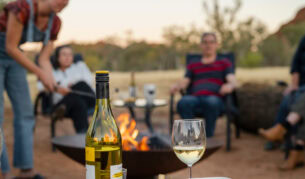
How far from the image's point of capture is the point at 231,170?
305 cm

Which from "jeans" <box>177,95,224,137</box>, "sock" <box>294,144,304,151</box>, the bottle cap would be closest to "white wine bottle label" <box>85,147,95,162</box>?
the bottle cap

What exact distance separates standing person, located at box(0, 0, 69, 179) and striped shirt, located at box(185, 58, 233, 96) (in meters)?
1.79

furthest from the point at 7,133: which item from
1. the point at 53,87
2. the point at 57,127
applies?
the point at 53,87

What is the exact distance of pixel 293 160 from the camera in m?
2.90

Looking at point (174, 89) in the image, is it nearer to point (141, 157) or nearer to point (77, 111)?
point (77, 111)

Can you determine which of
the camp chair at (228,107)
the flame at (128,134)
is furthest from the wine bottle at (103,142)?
the camp chair at (228,107)

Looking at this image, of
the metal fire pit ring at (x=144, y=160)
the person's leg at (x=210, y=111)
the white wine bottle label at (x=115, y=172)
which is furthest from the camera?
the person's leg at (x=210, y=111)

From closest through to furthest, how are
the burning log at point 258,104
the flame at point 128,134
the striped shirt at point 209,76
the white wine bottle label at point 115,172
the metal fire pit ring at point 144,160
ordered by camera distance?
1. the white wine bottle label at point 115,172
2. the metal fire pit ring at point 144,160
3. the flame at point 128,134
4. the striped shirt at point 209,76
5. the burning log at point 258,104

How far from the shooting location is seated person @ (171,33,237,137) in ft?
11.4

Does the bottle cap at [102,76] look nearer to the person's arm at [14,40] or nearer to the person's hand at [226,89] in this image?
the person's arm at [14,40]

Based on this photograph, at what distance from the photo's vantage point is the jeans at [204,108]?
3453mm

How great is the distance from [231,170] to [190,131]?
2172 mm

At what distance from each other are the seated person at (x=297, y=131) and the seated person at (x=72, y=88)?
168 centimetres

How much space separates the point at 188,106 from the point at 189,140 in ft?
8.22
